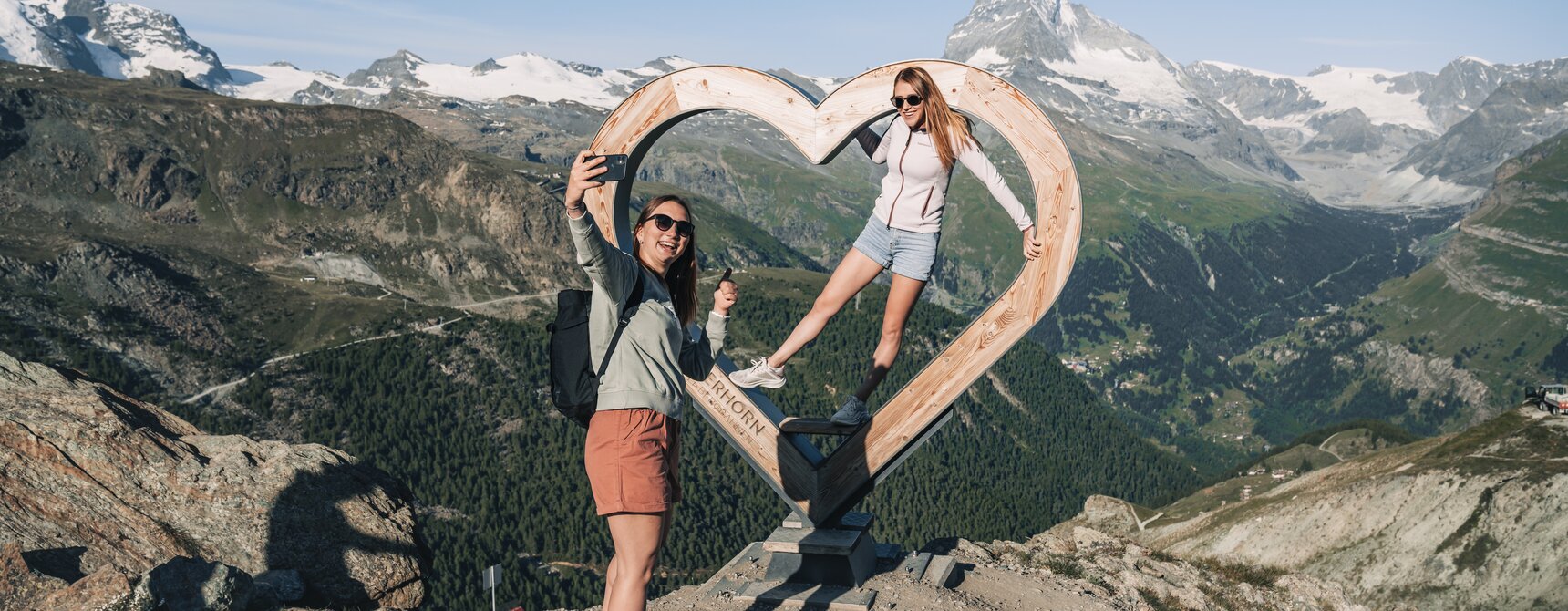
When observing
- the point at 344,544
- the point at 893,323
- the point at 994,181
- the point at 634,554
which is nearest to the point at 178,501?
the point at 344,544

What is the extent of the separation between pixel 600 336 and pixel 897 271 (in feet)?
25.8

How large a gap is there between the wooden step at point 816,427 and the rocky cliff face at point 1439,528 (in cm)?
6330

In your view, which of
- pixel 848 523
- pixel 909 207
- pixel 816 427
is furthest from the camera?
pixel 848 523

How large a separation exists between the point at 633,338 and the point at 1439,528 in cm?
9241

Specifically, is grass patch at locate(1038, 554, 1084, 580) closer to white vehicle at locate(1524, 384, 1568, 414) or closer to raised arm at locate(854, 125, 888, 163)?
raised arm at locate(854, 125, 888, 163)

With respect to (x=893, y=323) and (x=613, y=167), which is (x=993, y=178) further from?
(x=613, y=167)

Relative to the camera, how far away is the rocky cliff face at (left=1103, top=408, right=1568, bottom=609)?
266ft

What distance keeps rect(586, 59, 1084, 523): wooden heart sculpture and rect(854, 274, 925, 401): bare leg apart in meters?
0.99

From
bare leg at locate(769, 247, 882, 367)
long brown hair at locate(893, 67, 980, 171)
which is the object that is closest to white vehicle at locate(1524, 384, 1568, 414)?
long brown hair at locate(893, 67, 980, 171)

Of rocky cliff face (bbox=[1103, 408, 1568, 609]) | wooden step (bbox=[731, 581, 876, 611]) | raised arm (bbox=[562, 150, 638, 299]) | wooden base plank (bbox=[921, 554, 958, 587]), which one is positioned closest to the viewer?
raised arm (bbox=[562, 150, 638, 299])

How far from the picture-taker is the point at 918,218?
18.2m

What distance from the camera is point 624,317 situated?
11828 mm

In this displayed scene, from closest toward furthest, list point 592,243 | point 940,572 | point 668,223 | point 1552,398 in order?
point 592,243 → point 668,223 → point 940,572 → point 1552,398

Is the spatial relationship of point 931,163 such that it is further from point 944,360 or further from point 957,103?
point 944,360
